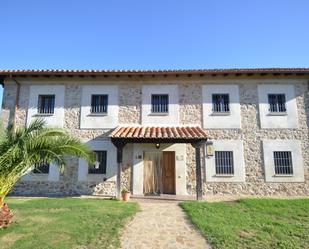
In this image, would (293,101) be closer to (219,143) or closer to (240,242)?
(219,143)

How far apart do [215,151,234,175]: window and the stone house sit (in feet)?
0.17

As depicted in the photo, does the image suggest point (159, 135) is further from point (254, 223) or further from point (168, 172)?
point (254, 223)

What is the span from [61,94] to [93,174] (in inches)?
195

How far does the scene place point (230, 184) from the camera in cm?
1377

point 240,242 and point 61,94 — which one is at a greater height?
point 61,94

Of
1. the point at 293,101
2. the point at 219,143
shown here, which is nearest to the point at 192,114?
the point at 219,143

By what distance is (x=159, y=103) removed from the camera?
587 inches

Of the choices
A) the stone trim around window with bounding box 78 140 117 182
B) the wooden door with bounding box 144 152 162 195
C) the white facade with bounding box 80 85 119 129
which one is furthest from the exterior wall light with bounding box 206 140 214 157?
the white facade with bounding box 80 85 119 129

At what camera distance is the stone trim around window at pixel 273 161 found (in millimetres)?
13734

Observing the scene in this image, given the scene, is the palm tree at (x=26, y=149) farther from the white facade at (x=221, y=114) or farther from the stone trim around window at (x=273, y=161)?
the stone trim around window at (x=273, y=161)

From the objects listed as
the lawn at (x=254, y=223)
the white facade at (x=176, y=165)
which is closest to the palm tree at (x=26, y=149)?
the lawn at (x=254, y=223)

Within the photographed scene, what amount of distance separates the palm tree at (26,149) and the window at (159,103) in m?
7.06

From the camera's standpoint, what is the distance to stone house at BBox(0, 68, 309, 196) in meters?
13.9

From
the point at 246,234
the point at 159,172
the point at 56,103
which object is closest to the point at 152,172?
the point at 159,172
